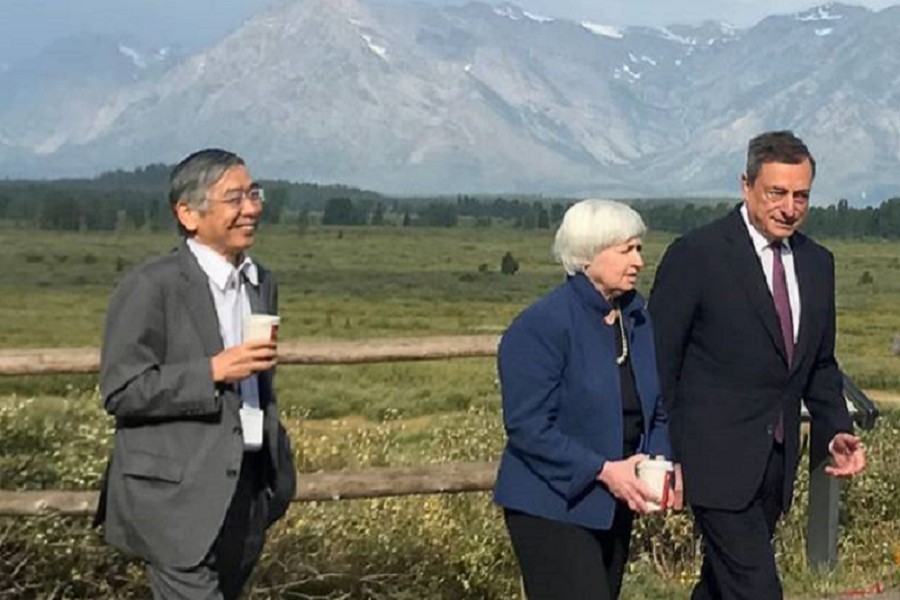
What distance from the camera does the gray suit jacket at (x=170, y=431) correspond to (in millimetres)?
3586

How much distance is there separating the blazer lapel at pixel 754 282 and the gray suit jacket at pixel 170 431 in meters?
1.54

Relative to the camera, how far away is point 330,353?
18.5 ft

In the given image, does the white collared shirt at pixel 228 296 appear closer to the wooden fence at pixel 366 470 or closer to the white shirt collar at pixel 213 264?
the white shirt collar at pixel 213 264

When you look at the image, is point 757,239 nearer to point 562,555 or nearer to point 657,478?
point 657,478

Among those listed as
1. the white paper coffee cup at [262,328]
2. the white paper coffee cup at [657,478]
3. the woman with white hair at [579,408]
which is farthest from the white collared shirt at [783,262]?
the white paper coffee cup at [262,328]

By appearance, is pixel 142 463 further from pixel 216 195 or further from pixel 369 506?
pixel 369 506

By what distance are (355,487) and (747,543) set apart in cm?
145

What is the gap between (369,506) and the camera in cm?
662

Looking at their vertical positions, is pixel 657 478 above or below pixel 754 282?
below

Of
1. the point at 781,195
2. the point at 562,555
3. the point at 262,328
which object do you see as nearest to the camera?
the point at 262,328

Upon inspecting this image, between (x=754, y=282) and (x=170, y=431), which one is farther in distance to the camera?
(x=754, y=282)

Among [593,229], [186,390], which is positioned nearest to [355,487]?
[593,229]

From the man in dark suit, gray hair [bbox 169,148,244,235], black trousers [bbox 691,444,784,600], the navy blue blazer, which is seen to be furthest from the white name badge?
black trousers [bbox 691,444,784,600]

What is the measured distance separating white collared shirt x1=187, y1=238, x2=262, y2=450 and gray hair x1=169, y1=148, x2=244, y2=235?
8 centimetres
